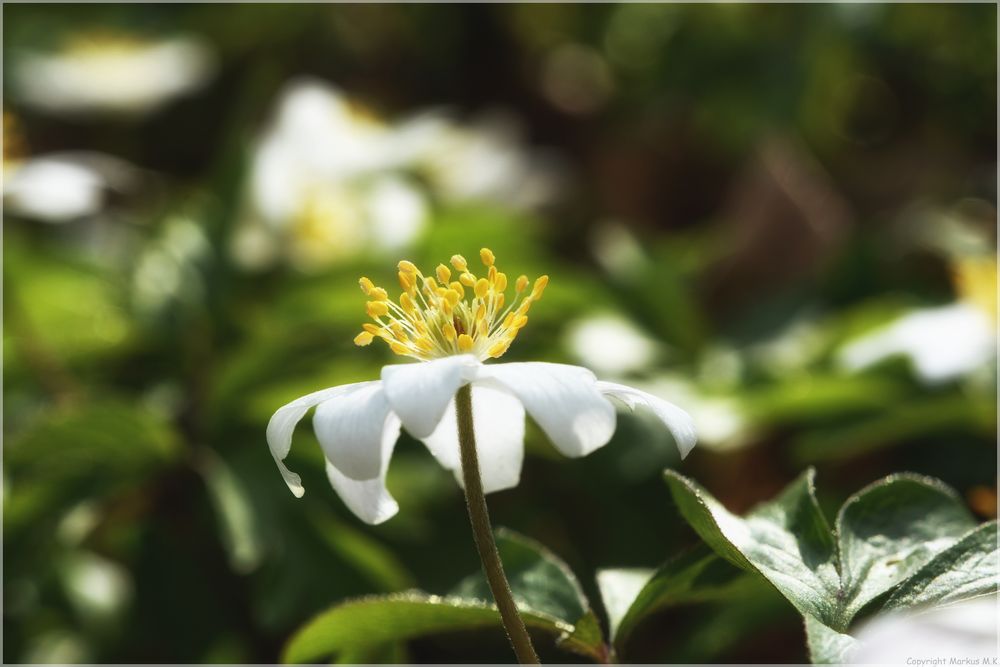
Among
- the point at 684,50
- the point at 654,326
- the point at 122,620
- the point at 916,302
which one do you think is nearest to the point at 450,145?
the point at 684,50

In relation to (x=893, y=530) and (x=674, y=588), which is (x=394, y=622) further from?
(x=893, y=530)

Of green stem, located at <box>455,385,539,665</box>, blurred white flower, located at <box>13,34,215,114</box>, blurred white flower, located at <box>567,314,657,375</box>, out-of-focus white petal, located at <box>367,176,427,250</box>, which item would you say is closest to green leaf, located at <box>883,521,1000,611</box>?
green stem, located at <box>455,385,539,665</box>

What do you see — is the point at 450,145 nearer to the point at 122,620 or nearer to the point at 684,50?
the point at 684,50

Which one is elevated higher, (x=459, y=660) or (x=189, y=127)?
(x=189, y=127)

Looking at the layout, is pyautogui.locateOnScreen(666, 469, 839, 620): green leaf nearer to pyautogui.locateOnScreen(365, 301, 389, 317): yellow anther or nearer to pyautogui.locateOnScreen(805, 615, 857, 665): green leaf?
pyautogui.locateOnScreen(805, 615, 857, 665): green leaf

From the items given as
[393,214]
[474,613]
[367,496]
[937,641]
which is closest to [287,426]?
[367,496]

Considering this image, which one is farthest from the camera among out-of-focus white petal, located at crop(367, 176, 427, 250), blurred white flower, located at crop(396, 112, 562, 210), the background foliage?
blurred white flower, located at crop(396, 112, 562, 210)
